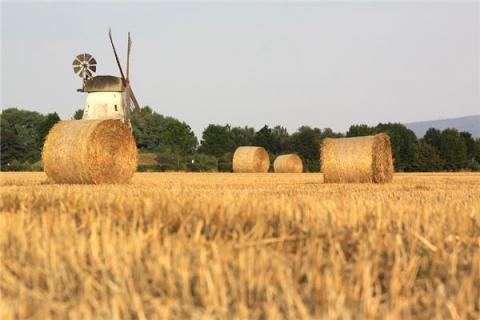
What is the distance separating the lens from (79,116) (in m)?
94.3

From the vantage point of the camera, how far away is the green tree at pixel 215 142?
79.0 meters

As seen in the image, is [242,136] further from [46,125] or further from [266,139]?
[46,125]

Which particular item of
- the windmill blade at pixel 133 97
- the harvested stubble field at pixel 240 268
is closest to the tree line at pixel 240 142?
the windmill blade at pixel 133 97

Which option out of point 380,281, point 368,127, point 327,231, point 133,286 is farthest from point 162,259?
point 368,127

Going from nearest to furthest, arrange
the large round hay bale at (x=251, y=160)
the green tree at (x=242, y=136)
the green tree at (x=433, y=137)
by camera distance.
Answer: the large round hay bale at (x=251, y=160), the green tree at (x=433, y=137), the green tree at (x=242, y=136)

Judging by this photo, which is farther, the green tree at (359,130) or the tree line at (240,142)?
the green tree at (359,130)

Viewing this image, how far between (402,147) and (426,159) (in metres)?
7.29

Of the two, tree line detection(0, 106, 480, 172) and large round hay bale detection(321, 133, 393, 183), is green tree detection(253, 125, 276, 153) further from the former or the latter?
large round hay bale detection(321, 133, 393, 183)

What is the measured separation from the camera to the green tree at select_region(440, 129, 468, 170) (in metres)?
63.6

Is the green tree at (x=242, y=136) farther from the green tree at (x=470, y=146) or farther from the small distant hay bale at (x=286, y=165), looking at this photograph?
the small distant hay bale at (x=286, y=165)

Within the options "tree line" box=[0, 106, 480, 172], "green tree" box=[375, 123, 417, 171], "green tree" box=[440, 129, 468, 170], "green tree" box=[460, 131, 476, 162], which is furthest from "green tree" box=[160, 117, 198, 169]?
"green tree" box=[460, 131, 476, 162]

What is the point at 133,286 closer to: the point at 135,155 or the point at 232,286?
the point at 232,286

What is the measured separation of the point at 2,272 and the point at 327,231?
1.79 metres

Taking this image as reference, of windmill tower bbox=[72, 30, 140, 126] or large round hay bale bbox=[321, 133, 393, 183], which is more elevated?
windmill tower bbox=[72, 30, 140, 126]
